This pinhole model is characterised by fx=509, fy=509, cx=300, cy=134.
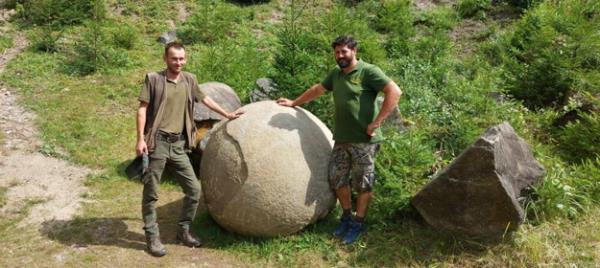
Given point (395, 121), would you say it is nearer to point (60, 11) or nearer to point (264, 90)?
point (264, 90)

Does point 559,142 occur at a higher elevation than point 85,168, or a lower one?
higher

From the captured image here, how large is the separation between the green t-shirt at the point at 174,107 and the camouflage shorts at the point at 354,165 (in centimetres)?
168

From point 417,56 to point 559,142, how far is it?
414 cm

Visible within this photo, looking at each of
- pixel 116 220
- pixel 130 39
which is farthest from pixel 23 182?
pixel 130 39

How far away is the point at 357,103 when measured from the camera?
5.26 meters

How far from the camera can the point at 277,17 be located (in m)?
14.9

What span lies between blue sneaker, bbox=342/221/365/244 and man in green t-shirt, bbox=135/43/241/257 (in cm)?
162

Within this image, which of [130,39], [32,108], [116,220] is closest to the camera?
[116,220]

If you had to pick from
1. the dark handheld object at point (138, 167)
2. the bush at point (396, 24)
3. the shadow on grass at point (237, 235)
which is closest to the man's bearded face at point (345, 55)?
the shadow on grass at point (237, 235)

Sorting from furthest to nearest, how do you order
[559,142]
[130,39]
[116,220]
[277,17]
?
[277,17], [130,39], [559,142], [116,220]

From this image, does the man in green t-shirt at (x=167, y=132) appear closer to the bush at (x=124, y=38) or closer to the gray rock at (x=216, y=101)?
the gray rock at (x=216, y=101)

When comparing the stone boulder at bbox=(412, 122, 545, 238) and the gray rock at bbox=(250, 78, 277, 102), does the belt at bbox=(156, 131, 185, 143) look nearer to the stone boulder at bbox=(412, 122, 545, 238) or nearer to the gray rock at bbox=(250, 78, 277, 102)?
the stone boulder at bbox=(412, 122, 545, 238)

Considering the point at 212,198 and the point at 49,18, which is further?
the point at 49,18

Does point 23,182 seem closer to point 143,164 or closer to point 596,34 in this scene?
point 143,164
